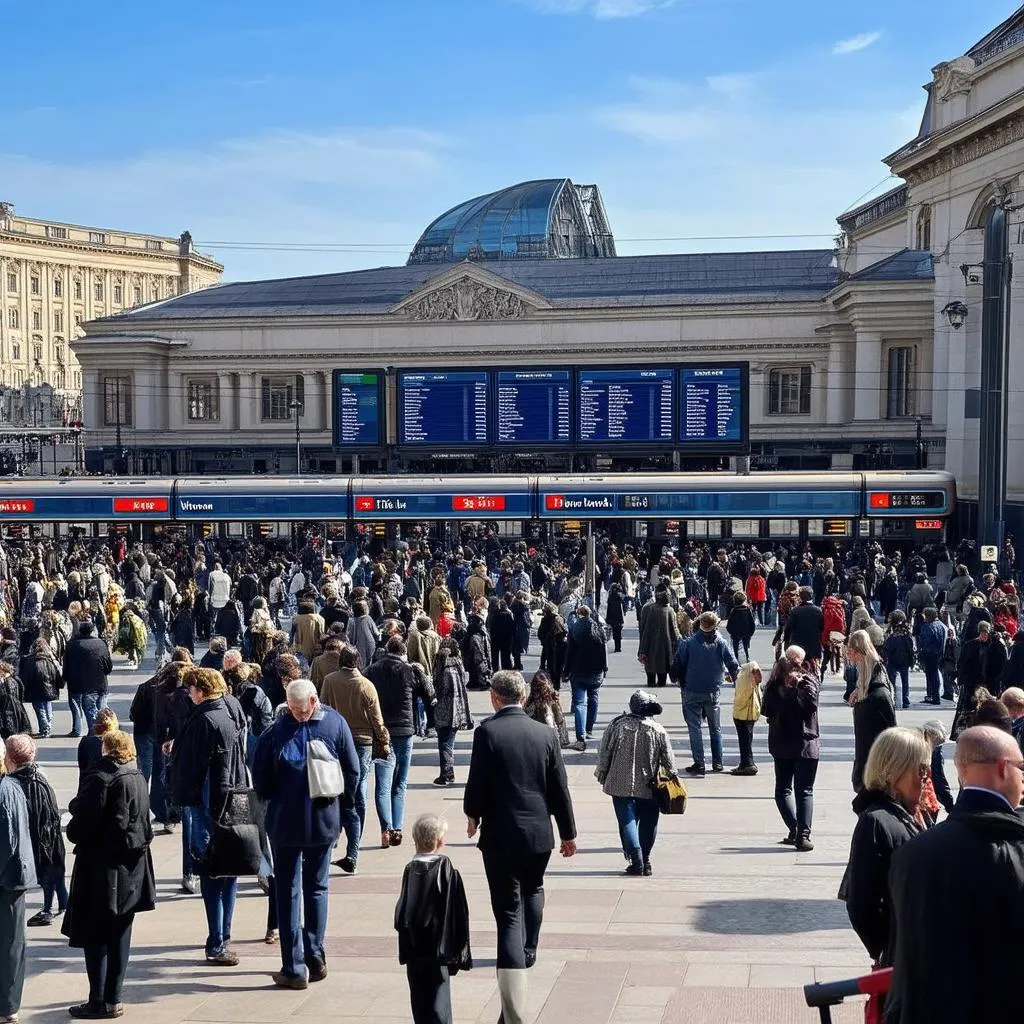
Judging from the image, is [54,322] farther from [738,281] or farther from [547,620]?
[547,620]

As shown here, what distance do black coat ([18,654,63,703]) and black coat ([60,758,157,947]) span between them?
9.34 metres

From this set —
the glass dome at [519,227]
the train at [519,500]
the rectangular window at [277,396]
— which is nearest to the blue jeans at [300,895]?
the train at [519,500]

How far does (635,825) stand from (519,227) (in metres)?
98.9

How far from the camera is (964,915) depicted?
470 centimetres

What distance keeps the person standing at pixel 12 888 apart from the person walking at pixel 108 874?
25 cm

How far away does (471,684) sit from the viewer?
19.7 m

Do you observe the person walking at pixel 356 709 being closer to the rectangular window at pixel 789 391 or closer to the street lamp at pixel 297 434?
the street lamp at pixel 297 434

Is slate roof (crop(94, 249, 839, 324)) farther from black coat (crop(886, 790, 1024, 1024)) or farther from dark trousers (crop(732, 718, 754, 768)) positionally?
black coat (crop(886, 790, 1024, 1024))

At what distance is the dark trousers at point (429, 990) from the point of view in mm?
6949

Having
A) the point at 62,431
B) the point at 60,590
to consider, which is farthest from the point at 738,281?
the point at 60,590

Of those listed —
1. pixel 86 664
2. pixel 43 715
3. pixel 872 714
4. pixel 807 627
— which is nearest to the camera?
pixel 872 714

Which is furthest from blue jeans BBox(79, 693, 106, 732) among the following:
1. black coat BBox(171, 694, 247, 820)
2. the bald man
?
the bald man

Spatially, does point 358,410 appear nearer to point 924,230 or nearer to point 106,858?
point 924,230

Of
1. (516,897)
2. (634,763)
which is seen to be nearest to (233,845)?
(516,897)
